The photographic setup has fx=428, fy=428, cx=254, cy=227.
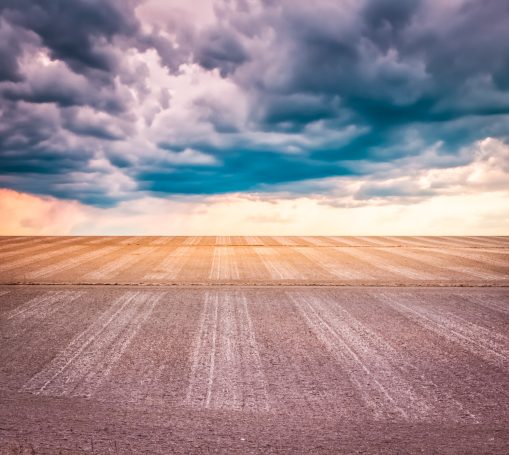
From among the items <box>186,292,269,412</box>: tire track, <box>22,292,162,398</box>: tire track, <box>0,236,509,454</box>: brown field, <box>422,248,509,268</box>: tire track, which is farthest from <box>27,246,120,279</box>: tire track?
<box>422,248,509,268</box>: tire track

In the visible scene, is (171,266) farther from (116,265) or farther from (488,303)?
(488,303)

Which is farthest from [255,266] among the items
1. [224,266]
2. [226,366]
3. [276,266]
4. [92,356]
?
[226,366]

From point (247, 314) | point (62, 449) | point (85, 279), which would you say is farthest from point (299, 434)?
point (85, 279)

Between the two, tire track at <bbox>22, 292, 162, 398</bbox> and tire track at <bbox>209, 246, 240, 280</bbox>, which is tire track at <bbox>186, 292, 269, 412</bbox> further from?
tire track at <bbox>209, 246, 240, 280</bbox>

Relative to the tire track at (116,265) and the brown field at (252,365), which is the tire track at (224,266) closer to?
the brown field at (252,365)

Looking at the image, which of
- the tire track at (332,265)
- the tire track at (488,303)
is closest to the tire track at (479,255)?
the tire track at (332,265)

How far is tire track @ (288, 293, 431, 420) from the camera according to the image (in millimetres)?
8664

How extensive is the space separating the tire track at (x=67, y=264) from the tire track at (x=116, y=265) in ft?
6.95

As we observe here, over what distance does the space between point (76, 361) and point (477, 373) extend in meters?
10.2

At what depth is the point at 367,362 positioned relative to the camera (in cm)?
1113

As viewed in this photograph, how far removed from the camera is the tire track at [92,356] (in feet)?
31.4

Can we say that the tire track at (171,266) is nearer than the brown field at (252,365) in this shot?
No

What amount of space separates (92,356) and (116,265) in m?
18.4

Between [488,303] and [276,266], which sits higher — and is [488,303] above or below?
below
